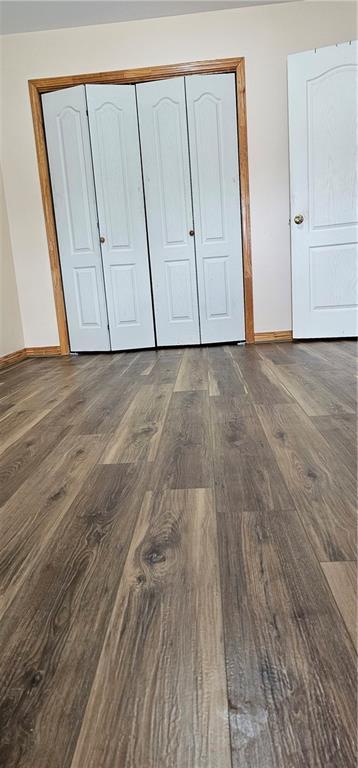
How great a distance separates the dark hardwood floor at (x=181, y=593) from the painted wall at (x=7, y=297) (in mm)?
2176

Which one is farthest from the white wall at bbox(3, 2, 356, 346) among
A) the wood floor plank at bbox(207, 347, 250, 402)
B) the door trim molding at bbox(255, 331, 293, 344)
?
the wood floor plank at bbox(207, 347, 250, 402)

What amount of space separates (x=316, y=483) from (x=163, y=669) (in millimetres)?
689

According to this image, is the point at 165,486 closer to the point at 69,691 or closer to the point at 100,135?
the point at 69,691

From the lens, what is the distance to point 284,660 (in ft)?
2.22

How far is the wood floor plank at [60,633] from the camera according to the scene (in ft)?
1.95

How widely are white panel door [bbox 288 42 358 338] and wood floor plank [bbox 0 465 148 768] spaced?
283 centimetres

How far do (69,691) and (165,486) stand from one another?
0.66 meters

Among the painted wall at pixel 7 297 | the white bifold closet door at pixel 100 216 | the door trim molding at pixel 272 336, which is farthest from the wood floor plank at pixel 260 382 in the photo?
the painted wall at pixel 7 297

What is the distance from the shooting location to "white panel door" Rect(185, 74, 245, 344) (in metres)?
3.54

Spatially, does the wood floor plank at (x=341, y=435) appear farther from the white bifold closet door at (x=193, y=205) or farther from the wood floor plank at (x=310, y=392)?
Answer: the white bifold closet door at (x=193, y=205)

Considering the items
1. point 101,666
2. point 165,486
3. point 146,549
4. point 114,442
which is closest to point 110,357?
point 114,442

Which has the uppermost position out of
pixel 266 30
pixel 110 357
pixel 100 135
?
pixel 266 30

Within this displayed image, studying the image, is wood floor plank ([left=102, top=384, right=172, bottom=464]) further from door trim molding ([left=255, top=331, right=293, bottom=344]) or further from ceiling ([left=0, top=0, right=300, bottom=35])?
ceiling ([left=0, top=0, right=300, bottom=35])

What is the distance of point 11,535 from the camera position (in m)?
1.10
